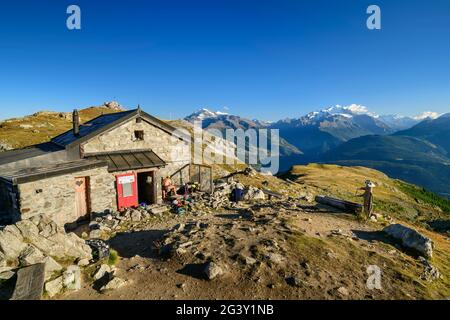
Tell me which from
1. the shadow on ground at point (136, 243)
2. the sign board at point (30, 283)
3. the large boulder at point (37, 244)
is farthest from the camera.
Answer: the shadow on ground at point (136, 243)

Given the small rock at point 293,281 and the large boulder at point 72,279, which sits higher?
the large boulder at point 72,279

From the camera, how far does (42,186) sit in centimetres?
1825

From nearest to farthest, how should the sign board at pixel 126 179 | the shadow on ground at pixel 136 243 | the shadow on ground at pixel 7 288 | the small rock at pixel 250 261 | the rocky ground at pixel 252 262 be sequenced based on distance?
the shadow on ground at pixel 7 288 → the rocky ground at pixel 252 262 → the small rock at pixel 250 261 → the shadow on ground at pixel 136 243 → the sign board at pixel 126 179

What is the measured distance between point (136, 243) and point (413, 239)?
16196 millimetres

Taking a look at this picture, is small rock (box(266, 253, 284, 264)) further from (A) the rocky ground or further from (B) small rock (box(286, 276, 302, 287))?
(B) small rock (box(286, 276, 302, 287))

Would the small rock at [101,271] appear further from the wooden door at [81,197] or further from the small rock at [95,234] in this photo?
the wooden door at [81,197]

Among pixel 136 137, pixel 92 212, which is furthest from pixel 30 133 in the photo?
pixel 92 212

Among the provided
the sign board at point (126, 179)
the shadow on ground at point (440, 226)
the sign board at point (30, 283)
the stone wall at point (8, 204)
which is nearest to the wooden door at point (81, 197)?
the sign board at point (126, 179)

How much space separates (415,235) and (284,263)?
31.1 feet

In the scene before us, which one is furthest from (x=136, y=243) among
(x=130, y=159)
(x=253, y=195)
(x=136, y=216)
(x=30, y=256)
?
(x=253, y=195)

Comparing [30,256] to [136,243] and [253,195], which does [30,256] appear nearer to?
[136,243]

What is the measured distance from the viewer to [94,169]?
21.2m

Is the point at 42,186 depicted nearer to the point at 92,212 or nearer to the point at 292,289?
the point at 92,212

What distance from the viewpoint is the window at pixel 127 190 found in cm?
2343
